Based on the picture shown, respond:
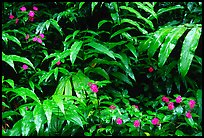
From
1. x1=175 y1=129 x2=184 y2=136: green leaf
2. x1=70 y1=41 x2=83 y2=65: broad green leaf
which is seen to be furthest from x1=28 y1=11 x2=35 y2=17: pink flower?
x1=175 y1=129 x2=184 y2=136: green leaf

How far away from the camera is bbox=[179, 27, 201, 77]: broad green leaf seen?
59.2 inches

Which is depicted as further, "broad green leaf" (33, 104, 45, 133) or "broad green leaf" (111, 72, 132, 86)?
"broad green leaf" (111, 72, 132, 86)

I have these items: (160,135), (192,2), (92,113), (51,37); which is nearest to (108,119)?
(92,113)

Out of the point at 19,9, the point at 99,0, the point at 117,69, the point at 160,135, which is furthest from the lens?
the point at 19,9

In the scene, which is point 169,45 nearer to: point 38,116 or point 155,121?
point 155,121

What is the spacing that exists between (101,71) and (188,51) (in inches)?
23.3

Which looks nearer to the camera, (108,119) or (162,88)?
(108,119)

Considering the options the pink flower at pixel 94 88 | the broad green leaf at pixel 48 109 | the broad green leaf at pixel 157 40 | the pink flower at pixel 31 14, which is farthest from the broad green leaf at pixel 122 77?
the pink flower at pixel 31 14

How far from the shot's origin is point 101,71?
188 cm

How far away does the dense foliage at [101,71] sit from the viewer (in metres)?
1.46

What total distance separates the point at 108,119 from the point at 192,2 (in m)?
1.30

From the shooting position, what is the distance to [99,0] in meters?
2.22

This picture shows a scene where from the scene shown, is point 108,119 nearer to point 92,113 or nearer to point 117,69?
point 92,113

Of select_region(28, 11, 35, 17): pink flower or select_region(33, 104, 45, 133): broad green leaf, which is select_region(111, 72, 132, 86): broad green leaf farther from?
select_region(28, 11, 35, 17): pink flower
